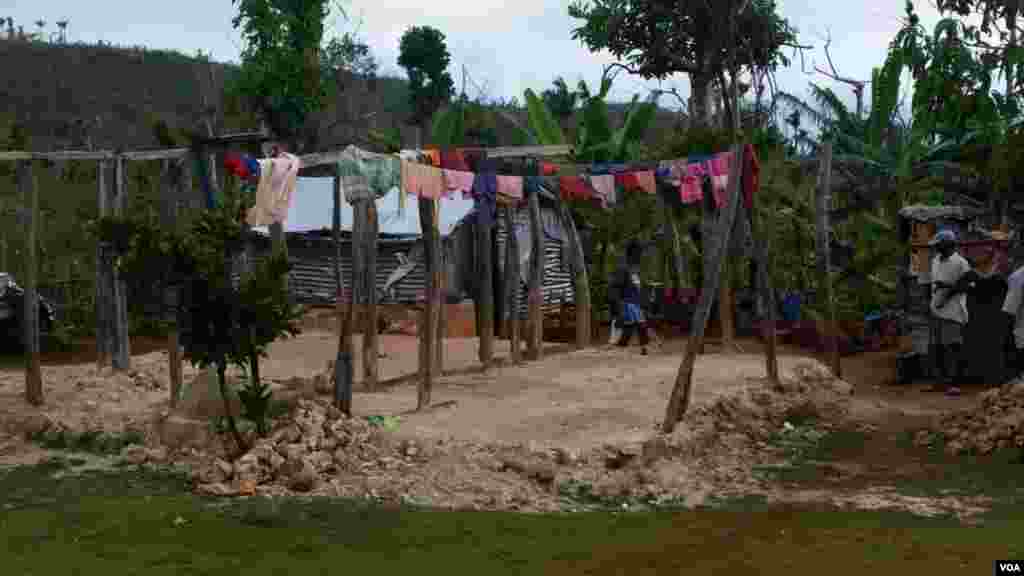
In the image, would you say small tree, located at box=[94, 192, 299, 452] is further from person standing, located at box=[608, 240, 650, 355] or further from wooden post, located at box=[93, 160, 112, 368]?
person standing, located at box=[608, 240, 650, 355]

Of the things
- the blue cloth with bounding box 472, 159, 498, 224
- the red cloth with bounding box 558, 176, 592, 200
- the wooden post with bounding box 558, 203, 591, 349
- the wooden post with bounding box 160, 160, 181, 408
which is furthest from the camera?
the wooden post with bounding box 558, 203, 591, 349

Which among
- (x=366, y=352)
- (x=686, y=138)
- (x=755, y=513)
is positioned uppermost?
(x=686, y=138)

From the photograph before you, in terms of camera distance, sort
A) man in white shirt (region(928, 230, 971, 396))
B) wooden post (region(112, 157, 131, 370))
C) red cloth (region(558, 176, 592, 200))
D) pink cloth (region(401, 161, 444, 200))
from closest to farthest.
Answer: pink cloth (region(401, 161, 444, 200)), man in white shirt (region(928, 230, 971, 396)), wooden post (region(112, 157, 131, 370)), red cloth (region(558, 176, 592, 200))

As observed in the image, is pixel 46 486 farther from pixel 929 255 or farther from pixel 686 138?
pixel 686 138

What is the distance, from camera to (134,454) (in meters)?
9.19

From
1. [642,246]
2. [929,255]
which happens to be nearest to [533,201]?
[929,255]

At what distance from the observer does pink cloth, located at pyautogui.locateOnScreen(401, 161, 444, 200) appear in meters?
10.2

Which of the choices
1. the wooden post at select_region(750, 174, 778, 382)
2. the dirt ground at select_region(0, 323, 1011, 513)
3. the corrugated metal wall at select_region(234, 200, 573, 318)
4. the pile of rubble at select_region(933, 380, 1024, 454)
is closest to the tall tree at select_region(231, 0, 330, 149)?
the corrugated metal wall at select_region(234, 200, 573, 318)

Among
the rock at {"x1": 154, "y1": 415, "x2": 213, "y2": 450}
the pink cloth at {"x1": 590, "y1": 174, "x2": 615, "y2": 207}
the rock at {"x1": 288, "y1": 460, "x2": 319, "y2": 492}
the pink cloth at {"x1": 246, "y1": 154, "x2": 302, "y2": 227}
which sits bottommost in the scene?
the rock at {"x1": 288, "y1": 460, "x2": 319, "y2": 492}

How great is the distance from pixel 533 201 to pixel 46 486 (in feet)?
23.1

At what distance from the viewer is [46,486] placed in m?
8.48

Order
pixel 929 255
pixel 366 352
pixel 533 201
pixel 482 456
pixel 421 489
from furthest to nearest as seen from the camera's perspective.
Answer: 1. pixel 533 201
2. pixel 929 255
3. pixel 366 352
4. pixel 482 456
5. pixel 421 489

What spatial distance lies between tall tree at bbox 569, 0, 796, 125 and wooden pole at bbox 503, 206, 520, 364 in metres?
11.6

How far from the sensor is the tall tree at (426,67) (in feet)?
112
